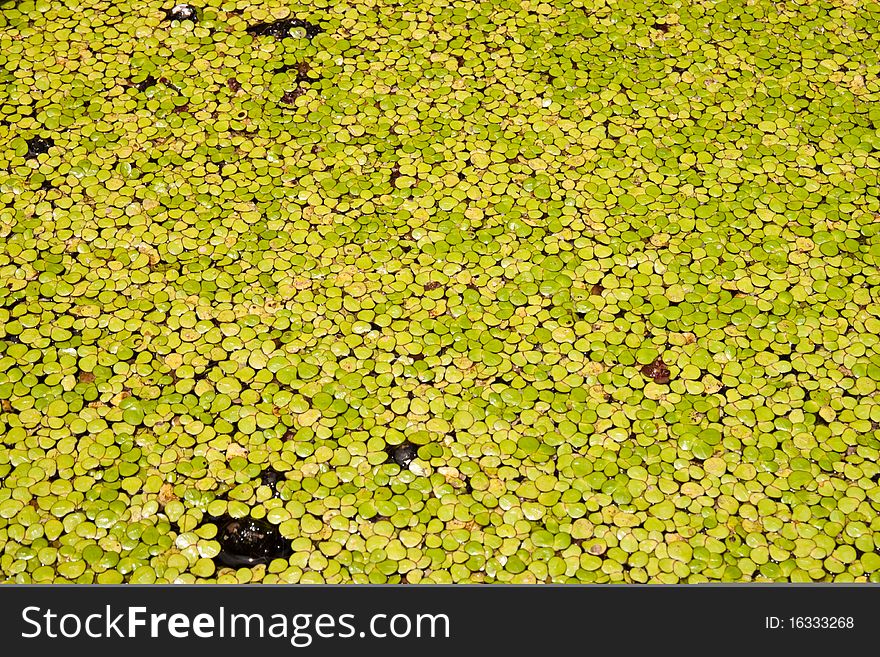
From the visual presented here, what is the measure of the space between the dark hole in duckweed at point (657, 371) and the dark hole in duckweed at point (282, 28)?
1.40 metres

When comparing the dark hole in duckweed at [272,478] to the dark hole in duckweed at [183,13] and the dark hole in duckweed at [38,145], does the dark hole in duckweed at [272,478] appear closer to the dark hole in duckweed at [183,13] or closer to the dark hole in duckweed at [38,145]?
the dark hole in duckweed at [38,145]

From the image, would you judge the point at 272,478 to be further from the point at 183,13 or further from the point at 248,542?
the point at 183,13

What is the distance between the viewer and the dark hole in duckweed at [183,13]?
8.40ft

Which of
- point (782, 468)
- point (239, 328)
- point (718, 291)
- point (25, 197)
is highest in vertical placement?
point (25, 197)

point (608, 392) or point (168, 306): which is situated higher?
point (168, 306)

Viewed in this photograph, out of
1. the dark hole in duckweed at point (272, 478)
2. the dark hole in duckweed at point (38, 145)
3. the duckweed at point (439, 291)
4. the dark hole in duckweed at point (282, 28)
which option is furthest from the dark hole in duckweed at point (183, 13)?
the dark hole in duckweed at point (272, 478)

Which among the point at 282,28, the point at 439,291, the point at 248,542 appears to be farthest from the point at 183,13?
the point at 248,542

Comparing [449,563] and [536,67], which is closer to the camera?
[449,563]

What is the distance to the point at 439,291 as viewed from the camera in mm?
2029

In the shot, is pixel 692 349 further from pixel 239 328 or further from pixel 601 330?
pixel 239 328

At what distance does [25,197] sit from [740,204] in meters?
1.81

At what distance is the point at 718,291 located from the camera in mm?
2021

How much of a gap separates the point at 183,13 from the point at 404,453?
158cm

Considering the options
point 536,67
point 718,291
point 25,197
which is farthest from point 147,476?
point 536,67
